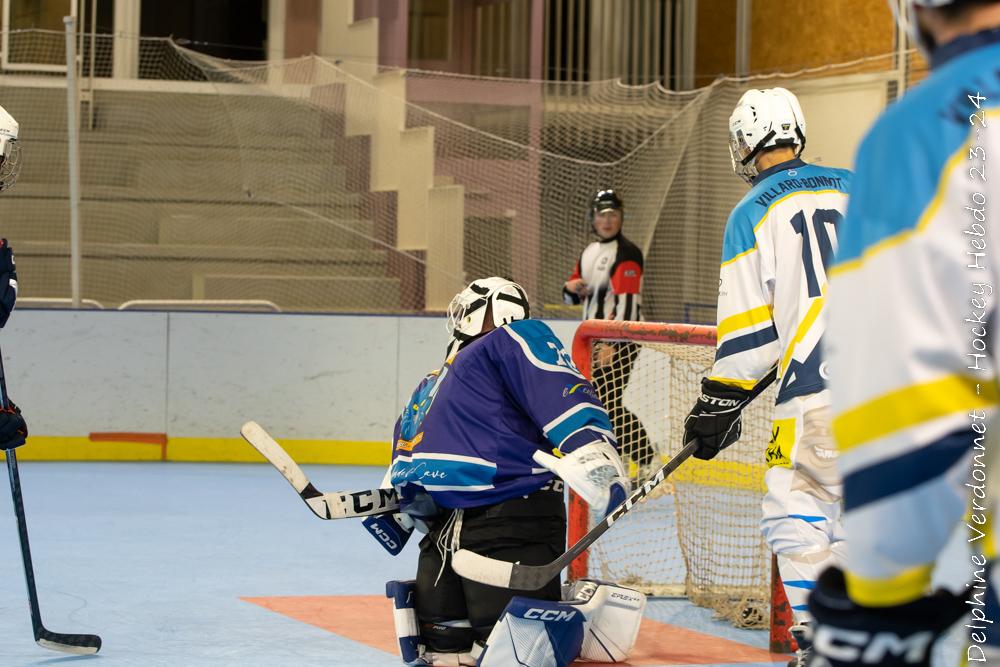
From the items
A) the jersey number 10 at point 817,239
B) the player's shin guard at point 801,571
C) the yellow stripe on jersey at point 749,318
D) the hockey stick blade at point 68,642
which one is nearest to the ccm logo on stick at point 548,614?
the player's shin guard at point 801,571

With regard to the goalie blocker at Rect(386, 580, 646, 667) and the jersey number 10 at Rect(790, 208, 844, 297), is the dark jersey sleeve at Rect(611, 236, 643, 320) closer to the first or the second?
the goalie blocker at Rect(386, 580, 646, 667)

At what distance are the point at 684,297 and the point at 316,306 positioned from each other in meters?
2.44

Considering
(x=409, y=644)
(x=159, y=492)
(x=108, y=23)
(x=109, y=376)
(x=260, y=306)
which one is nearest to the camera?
(x=409, y=644)

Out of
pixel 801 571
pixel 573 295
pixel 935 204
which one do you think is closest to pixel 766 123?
pixel 801 571

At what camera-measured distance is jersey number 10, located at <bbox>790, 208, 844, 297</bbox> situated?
3.32 m

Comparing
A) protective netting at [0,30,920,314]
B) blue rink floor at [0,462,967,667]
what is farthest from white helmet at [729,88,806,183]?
protective netting at [0,30,920,314]

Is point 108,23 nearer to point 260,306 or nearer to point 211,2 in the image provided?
point 211,2

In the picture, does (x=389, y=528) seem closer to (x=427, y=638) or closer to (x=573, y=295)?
(x=427, y=638)

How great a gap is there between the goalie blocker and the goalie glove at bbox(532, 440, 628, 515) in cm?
33

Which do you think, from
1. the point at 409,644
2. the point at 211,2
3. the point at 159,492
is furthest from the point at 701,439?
the point at 211,2

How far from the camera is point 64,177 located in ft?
30.8

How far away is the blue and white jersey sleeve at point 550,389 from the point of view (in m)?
3.41

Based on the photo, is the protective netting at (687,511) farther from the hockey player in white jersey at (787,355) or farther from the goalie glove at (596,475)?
the goalie glove at (596,475)

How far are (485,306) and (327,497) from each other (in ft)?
2.18
